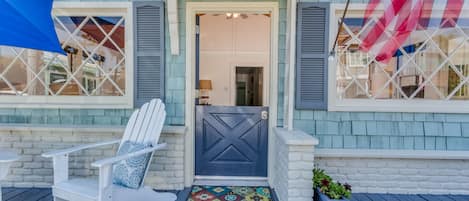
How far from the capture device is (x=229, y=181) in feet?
10.6

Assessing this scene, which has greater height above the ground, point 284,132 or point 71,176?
point 284,132

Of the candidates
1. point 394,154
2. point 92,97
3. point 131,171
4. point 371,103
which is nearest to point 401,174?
point 394,154

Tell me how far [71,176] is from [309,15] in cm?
316

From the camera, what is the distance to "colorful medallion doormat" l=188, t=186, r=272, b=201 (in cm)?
282

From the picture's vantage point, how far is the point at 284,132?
9.02ft

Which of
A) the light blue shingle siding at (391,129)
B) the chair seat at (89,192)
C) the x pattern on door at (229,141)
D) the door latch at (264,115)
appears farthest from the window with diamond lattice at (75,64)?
the light blue shingle siding at (391,129)

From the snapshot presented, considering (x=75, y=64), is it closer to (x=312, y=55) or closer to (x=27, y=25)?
(x=27, y=25)

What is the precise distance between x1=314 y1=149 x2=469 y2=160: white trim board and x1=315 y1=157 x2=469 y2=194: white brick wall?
7 centimetres

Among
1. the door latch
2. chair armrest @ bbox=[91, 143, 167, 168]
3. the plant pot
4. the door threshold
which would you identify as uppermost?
the door latch

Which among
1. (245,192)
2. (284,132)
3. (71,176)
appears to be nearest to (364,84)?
(284,132)

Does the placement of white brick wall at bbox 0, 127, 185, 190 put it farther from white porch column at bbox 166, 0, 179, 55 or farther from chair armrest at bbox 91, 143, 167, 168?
white porch column at bbox 166, 0, 179, 55

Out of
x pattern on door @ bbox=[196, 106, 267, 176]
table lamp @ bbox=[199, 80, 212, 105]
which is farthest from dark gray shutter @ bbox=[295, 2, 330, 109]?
Result: table lamp @ bbox=[199, 80, 212, 105]

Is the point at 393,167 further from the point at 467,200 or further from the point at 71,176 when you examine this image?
the point at 71,176

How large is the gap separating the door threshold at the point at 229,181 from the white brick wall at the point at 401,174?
708 millimetres
